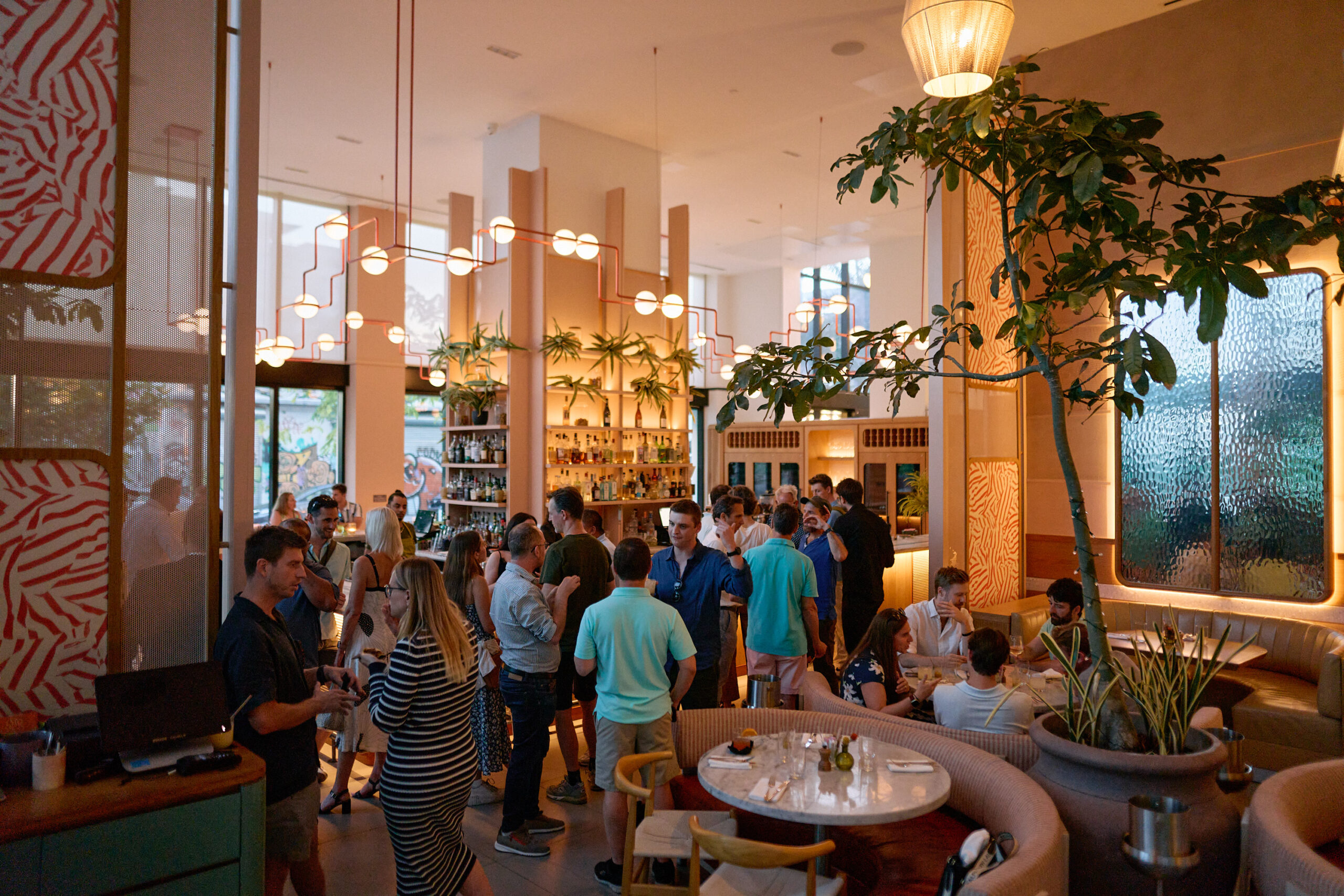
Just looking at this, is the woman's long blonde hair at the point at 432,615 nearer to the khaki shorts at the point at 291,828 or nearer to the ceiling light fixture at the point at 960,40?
the khaki shorts at the point at 291,828

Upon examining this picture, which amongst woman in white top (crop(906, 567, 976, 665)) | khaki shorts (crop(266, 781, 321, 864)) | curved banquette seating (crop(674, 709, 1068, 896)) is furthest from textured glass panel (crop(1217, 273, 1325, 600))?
khaki shorts (crop(266, 781, 321, 864))

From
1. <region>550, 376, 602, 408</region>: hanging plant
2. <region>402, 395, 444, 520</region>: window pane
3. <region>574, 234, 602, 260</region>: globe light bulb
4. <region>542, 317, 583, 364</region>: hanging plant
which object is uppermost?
<region>574, 234, 602, 260</region>: globe light bulb

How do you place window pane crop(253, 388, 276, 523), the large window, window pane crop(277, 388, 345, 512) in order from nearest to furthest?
1. window pane crop(253, 388, 276, 523)
2. the large window
3. window pane crop(277, 388, 345, 512)

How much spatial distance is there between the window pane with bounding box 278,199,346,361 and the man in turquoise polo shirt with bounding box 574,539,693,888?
9.59m

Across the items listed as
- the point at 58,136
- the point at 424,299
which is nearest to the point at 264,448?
the point at 424,299

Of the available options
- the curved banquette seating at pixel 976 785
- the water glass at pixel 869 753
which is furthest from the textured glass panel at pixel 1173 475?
the water glass at pixel 869 753

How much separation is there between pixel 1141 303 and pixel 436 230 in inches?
518

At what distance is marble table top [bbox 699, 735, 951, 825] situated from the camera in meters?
2.79

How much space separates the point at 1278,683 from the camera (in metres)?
5.85

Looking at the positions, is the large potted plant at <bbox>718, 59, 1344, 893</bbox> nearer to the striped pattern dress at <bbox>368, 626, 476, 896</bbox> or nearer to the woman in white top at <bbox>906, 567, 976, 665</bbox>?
the striped pattern dress at <bbox>368, 626, 476, 896</bbox>

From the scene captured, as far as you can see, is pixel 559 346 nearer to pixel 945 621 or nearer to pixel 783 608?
pixel 783 608

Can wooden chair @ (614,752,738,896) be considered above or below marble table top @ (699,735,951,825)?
below

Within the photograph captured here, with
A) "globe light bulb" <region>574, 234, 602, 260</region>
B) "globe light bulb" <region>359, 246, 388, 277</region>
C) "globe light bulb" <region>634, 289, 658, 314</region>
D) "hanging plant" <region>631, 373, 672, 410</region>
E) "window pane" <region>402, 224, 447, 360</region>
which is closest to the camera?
"globe light bulb" <region>574, 234, 602, 260</region>

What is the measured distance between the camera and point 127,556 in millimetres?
2986
